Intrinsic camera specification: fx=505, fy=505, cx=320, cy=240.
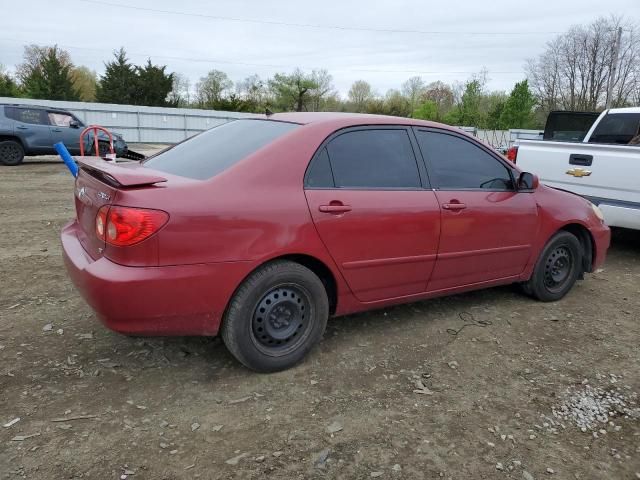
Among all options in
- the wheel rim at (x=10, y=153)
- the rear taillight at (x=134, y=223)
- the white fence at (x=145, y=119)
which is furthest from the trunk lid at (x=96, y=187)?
the white fence at (x=145, y=119)

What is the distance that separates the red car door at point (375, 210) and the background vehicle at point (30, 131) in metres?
11.3

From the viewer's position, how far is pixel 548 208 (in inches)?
169

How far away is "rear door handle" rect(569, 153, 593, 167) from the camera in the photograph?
5.78 meters

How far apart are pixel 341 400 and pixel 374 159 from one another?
1577mm

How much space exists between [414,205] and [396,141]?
1.59 ft

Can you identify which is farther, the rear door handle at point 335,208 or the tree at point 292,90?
the tree at point 292,90

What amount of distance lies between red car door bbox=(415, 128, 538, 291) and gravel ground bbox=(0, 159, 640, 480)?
423 millimetres

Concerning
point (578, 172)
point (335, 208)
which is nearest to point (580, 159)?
point (578, 172)

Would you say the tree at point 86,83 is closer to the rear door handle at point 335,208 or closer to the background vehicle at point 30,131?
the background vehicle at point 30,131

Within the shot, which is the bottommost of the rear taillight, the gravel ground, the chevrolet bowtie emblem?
the gravel ground

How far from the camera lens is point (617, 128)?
289 inches

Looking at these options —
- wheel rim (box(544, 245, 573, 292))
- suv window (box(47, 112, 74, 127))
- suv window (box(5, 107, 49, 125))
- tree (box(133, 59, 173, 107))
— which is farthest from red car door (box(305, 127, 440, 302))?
tree (box(133, 59, 173, 107))

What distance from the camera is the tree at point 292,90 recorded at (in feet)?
188

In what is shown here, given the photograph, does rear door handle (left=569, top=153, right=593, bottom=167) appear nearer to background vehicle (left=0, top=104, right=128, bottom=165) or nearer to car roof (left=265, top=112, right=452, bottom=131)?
car roof (left=265, top=112, right=452, bottom=131)
